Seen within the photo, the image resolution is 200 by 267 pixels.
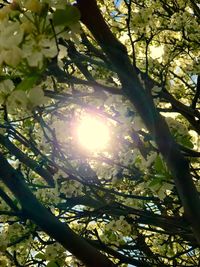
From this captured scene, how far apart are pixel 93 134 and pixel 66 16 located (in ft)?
6.38

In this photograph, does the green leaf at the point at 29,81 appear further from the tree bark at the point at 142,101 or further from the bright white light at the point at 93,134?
the bright white light at the point at 93,134

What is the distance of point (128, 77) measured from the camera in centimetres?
186

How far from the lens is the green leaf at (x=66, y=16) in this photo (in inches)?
60.7

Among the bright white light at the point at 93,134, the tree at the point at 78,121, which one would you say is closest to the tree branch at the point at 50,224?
the tree at the point at 78,121

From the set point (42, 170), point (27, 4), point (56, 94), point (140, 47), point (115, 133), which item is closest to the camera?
point (27, 4)

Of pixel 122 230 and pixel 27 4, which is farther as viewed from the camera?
pixel 122 230

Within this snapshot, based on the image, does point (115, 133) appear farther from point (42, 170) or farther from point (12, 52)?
point (12, 52)

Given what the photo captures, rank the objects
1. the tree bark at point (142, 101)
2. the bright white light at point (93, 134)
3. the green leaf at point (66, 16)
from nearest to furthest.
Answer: the green leaf at point (66, 16) < the tree bark at point (142, 101) < the bright white light at point (93, 134)

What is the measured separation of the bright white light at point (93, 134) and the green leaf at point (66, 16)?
1.75m

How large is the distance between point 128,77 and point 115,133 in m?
1.33

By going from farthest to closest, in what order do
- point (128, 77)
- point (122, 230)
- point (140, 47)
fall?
point (140, 47), point (122, 230), point (128, 77)

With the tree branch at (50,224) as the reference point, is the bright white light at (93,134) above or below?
above

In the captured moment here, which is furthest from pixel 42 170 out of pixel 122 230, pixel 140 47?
pixel 140 47

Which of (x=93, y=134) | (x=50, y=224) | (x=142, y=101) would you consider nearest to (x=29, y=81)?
(x=142, y=101)
